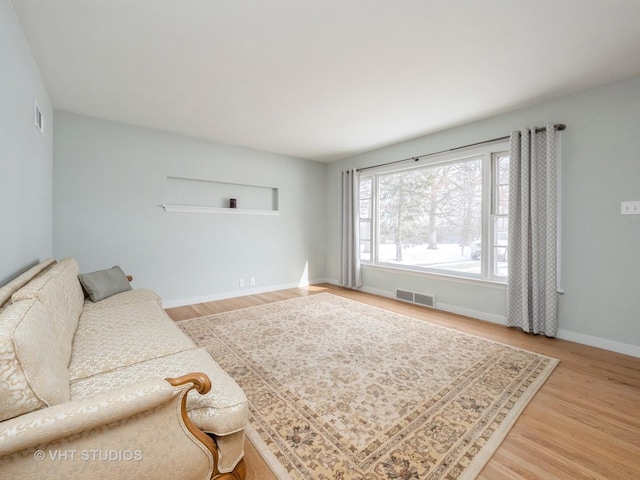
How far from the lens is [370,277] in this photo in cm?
529

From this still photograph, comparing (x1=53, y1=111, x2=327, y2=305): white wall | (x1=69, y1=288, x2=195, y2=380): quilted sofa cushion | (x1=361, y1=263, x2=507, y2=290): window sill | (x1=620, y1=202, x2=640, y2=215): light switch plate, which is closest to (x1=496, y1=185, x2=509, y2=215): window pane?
(x1=361, y1=263, x2=507, y2=290): window sill

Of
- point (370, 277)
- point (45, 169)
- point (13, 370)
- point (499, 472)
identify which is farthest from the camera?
point (370, 277)

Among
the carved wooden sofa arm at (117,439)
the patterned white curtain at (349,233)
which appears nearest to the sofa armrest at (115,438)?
the carved wooden sofa arm at (117,439)

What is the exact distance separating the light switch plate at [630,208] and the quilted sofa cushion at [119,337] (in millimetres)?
3931

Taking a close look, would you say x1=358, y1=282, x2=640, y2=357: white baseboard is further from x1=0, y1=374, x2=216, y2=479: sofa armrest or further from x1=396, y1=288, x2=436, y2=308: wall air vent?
x1=0, y1=374, x2=216, y2=479: sofa armrest

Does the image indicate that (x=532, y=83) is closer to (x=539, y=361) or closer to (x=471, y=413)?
(x=539, y=361)

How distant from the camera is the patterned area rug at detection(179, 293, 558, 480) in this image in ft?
4.89

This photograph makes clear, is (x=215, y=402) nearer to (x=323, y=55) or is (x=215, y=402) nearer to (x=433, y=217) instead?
(x=323, y=55)

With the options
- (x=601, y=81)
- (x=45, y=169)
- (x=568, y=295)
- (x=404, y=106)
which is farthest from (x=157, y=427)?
(x=601, y=81)

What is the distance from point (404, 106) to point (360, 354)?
9.04 feet

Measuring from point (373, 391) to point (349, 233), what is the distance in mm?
3613

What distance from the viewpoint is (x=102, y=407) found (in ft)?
3.21

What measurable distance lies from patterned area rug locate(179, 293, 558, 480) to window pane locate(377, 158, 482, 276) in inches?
48.5

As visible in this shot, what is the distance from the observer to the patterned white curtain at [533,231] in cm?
307
